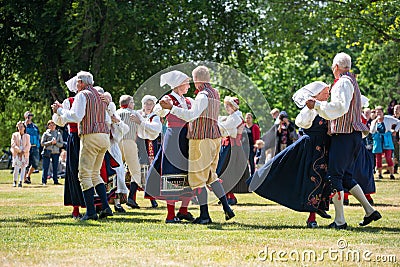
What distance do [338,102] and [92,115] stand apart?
10.5 ft

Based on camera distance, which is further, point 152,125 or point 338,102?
point 152,125

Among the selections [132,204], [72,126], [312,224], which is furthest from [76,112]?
[132,204]

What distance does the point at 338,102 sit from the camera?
9.22 meters

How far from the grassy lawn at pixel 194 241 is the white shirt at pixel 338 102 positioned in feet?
4.41

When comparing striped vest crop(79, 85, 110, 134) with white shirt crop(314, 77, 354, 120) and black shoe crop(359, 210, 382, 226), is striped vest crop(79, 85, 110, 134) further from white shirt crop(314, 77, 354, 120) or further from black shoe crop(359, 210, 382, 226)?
black shoe crop(359, 210, 382, 226)

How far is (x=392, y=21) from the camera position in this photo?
29.1m

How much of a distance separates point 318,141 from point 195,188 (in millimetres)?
1674

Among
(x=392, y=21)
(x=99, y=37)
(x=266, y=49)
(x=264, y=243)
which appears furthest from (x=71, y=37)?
(x=264, y=243)

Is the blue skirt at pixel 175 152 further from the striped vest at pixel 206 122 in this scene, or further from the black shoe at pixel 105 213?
the black shoe at pixel 105 213

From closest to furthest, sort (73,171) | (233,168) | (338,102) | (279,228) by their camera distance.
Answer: (338,102), (279,228), (73,171), (233,168)

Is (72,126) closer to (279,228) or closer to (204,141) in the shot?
(204,141)

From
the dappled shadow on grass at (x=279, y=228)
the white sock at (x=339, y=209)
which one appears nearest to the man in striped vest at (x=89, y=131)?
the dappled shadow on grass at (x=279, y=228)

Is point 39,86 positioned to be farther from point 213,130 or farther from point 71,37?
point 213,130

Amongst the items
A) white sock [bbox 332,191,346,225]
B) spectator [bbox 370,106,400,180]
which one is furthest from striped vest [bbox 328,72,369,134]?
spectator [bbox 370,106,400,180]
